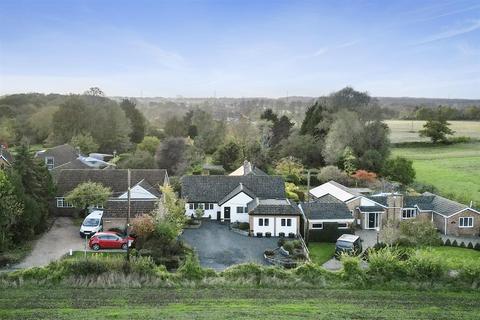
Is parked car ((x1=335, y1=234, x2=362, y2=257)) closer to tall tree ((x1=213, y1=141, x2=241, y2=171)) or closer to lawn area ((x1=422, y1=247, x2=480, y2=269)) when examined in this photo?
lawn area ((x1=422, y1=247, x2=480, y2=269))

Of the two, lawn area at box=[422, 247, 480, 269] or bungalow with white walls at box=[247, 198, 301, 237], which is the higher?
bungalow with white walls at box=[247, 198, 301, 237]


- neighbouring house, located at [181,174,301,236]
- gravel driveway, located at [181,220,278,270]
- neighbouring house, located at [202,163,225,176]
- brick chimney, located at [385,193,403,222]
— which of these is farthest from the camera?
neighbouring house, located at [202,163,225,176]

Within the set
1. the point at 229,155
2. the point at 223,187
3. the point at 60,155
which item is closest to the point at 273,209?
the point at 223,187

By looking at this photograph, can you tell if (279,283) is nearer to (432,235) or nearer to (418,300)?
(418,300)

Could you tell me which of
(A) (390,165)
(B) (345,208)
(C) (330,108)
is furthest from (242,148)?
(B) (345,208)

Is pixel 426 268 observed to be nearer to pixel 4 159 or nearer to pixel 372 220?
pixel 372 220

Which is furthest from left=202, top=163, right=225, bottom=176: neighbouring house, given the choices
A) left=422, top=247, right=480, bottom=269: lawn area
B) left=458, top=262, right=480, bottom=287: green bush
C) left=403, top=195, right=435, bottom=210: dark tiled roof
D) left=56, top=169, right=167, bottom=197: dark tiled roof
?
left=458, top=262, right=480, bottom=287: green bush
